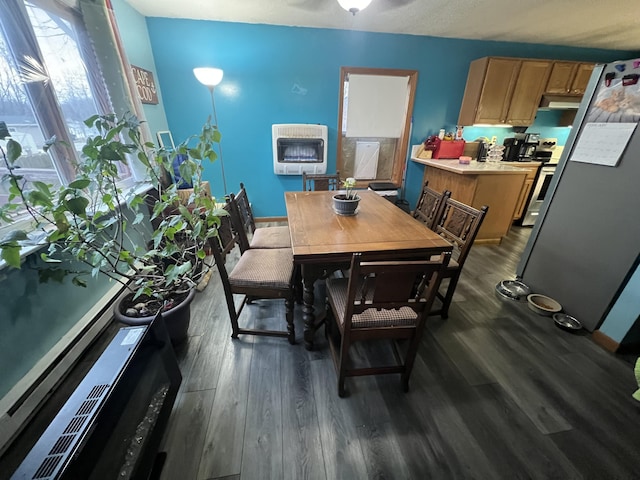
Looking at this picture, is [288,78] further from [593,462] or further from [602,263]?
[593,462]

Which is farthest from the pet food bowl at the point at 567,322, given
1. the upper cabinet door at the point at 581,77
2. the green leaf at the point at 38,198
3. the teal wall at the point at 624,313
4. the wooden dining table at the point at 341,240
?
the upper cabinet door at the point at 581,77

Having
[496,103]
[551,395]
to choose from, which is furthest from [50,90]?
[496,103]

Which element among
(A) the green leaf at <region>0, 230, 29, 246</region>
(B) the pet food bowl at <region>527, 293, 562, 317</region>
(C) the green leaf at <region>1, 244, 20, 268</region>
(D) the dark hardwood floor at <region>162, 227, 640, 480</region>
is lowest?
(D) the dark hardwood floor at <region>162, 227, 640, 480</region>

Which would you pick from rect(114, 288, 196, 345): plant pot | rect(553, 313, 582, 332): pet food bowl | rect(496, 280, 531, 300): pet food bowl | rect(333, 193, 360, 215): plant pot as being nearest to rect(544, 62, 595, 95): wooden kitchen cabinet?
rect(496, 280, 531, 300): pet food bowl

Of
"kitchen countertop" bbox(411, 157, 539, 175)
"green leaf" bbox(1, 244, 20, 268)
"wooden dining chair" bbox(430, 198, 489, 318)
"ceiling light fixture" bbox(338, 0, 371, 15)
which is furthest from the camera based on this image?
"kitchen countertop" bbox(411, 157, 539, 175)

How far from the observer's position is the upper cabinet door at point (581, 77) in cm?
331

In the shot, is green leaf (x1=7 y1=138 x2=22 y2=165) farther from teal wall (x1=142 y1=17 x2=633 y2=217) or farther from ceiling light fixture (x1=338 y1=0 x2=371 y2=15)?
teal wall (x1=142 y1=17 x2=633 y2=217)

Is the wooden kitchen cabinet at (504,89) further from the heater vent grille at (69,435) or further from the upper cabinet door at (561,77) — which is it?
the heater vent grille at (69,435)

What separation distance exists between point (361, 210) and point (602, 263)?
1684 mm

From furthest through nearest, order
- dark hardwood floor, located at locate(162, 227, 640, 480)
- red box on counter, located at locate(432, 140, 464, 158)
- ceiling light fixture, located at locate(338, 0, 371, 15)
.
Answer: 1. red box on counter, located at locate(432, 140, 464, 158)
2. ceiling light fixture, located at locate(338, 0, 371, 15)
3. dark hardwood floor, located at locate(162, 227, 640, 480)

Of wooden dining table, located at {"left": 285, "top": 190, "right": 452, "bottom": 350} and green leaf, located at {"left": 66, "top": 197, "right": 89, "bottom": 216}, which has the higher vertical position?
green leaf, located at {"left": 66, "top": 197, "right": 89, "bottom": 216}

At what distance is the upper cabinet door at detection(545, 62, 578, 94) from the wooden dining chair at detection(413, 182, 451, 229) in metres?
2.98

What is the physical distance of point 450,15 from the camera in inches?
99.9

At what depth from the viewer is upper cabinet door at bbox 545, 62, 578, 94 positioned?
326 centimetres
